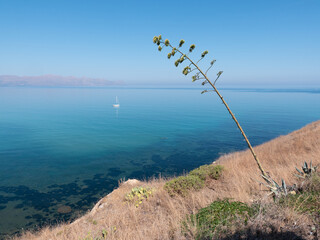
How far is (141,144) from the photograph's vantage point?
2536 cm

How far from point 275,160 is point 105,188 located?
Result: 10.5 metres

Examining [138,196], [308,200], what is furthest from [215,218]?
[138,196]

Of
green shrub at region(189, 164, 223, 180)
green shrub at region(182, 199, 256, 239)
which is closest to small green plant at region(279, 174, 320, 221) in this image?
green shrub at region(182, 199, 256, 239)

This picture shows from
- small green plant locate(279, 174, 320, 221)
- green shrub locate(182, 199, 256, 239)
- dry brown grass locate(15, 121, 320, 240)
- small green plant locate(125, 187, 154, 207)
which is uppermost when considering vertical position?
small green plant locate(279, 174, 320, 221)

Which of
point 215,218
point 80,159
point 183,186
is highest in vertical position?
point 215,218

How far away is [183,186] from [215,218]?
3.01 m

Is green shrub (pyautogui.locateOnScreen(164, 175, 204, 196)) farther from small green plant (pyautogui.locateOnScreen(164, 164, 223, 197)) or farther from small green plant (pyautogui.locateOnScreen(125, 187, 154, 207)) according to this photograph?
small green plant (pyautogui.locateOnScreen(125, 187, 154, 207))

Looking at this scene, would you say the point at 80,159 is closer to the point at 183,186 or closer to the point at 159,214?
the point at 183,186

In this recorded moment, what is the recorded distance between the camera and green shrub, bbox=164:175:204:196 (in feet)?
22.4

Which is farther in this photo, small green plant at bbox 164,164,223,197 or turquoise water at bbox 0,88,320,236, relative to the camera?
turquoise water at bbox 0,88,320,236

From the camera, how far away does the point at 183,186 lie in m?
6.95

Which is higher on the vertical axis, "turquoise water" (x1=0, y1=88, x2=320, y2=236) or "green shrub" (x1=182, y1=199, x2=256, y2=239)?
"green shrub" (x1=182, y1=199, x2=256, y2=239)

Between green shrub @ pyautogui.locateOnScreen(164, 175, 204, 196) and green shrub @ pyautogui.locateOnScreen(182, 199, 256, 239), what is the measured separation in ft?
8.02

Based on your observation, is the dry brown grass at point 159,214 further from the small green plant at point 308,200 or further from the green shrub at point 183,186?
the small green plant at point 308,200
